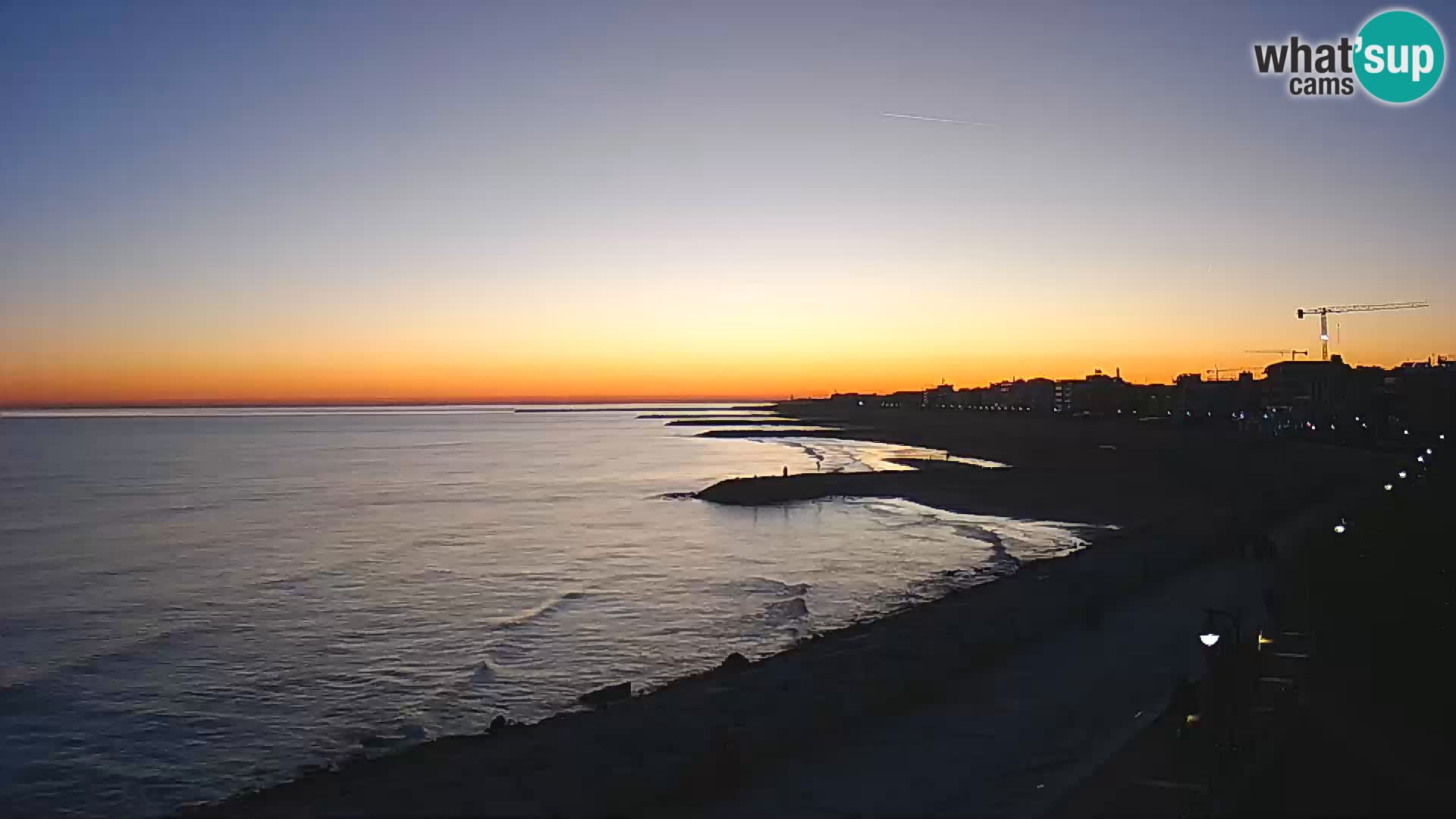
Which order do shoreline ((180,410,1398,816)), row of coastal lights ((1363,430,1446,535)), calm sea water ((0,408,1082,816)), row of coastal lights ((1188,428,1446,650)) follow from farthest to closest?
row of coastal lights ((1363,430,1446,535)) < calm sea water ((0,408,1082,816)) < row of coastal lights ((1188,428,1446,650)) < shoreline ((180,410,1398,816))

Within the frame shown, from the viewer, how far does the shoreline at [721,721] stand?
1163 cm

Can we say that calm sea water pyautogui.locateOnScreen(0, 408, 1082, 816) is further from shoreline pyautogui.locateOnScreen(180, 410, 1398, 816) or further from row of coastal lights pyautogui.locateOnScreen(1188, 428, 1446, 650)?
row of coastal lights pyautogui.locateOnScreen(1188, 428, 1446, 650)

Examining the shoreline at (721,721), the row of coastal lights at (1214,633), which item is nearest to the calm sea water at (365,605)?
the shoreline at (721,721)

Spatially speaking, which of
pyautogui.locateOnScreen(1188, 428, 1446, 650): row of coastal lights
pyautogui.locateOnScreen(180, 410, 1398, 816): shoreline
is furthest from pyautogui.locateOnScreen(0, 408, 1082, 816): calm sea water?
pyautogui.locateOnScreen(1188, 428, 1446, 650): row of coastal lights

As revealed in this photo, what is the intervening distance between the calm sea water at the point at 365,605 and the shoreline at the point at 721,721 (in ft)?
7.30

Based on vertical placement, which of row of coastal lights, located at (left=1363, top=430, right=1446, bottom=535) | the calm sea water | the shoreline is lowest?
the calm sea water

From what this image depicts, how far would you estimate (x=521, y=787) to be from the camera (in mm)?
11695

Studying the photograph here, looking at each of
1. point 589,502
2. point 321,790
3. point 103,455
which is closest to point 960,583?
point 321,790

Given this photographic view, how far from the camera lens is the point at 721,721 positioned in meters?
14.2

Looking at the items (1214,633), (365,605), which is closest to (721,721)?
(1214,633)

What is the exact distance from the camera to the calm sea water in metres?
16.9

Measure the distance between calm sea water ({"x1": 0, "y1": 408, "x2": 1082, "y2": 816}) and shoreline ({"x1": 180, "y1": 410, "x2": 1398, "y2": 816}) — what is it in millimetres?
2226

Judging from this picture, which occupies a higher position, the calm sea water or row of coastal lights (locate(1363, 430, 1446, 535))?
row of coastal lights (locate(1363, 430, 1446, 535))

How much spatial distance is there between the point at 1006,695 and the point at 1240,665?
378 cm
